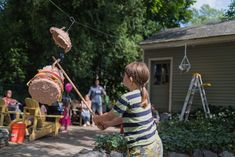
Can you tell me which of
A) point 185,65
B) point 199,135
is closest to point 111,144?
point 199,135

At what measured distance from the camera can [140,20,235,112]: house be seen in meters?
12.8

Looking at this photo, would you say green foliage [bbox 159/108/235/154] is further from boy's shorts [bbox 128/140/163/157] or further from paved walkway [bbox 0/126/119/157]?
boy's shorts [bbox 128/140/163/157]

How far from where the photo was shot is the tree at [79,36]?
15.1 metres

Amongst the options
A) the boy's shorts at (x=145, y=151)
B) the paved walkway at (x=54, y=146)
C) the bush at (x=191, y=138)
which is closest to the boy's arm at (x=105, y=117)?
the boy's shorts at (x=145, y=151)

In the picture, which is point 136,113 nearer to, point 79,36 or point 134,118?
point 134,118

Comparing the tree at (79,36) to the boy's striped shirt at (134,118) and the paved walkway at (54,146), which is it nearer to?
the paved walkway at (54,146)

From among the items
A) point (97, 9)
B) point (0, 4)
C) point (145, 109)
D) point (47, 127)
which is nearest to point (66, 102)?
point (47, 127)

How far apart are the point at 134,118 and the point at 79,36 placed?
488 inches

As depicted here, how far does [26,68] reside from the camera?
58.6 ft

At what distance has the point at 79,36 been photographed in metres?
15.2

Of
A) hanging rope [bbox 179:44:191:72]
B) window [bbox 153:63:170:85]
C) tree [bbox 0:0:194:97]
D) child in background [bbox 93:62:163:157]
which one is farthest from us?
tree [bbox 0:0:194:97]

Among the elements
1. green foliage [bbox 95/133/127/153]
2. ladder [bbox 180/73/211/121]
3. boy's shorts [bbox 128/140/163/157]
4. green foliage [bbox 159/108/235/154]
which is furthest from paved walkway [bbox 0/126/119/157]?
boy's shorts [bbox 128/140/163/157]

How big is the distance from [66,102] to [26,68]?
528 cm

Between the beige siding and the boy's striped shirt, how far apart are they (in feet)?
33.2
